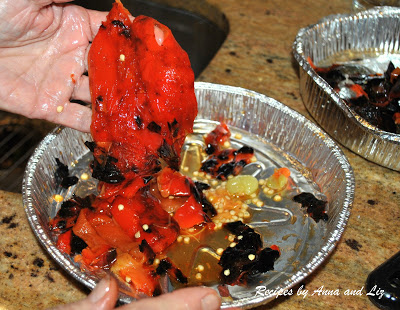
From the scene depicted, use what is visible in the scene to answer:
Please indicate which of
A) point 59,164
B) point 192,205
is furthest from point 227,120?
point 59,164

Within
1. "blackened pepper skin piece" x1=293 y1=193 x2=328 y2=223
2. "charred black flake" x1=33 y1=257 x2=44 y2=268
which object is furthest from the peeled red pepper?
"blackened pepper skin piece" x1=293 y1=193 x2=328 y2=223

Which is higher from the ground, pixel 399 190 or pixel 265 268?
pixel 399 190

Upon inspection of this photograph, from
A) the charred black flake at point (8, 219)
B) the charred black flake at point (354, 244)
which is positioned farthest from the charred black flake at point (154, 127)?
the charred black flake at point (354, 244)

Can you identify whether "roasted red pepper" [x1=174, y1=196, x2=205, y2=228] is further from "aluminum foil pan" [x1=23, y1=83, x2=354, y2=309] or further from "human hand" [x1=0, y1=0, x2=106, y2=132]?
"human hand" [x1=0, y1=0, x2=106, y2=132]

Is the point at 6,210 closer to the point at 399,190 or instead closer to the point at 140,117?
the point at 140,117

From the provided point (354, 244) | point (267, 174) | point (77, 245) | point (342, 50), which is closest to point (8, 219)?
point (77, 245)
